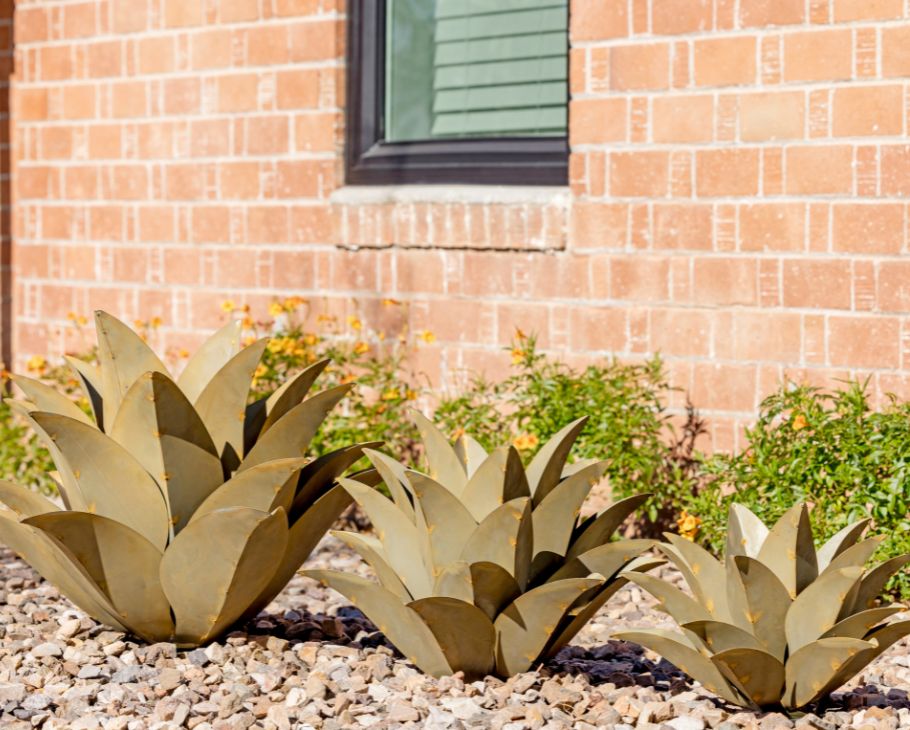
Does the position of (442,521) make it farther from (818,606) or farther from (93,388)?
(93,388)

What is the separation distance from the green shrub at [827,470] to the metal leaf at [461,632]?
1.29m

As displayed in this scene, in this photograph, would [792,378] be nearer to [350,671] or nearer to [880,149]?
[880,149]

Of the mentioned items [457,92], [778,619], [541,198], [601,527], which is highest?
[457,92]

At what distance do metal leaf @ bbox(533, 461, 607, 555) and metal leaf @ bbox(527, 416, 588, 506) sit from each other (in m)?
0.04

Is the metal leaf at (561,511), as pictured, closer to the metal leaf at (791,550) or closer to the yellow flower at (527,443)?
the metal leaf at (791,550)

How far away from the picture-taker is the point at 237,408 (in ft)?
10.7

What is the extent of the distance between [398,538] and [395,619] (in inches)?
7.6

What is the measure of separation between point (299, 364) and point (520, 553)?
261 centimetres

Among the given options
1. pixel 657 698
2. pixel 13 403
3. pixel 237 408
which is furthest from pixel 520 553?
pixel 13 403

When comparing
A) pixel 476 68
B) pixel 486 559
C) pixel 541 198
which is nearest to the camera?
pixel 486 559

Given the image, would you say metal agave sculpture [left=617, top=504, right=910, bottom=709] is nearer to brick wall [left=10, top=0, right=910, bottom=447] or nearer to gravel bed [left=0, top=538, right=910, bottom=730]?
gravel bed [left=0, top=538, right=910, bottom=730]

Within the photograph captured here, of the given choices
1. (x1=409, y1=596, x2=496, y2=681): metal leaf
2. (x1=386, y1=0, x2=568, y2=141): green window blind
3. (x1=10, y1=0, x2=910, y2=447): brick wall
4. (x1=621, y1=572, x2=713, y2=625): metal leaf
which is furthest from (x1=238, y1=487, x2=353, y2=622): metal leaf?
(x1=386, y1=0, x2=568, y2=141): green window blind

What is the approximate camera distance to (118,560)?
10.3 ft

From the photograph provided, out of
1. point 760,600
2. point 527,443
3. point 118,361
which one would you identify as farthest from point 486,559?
point 527,443
